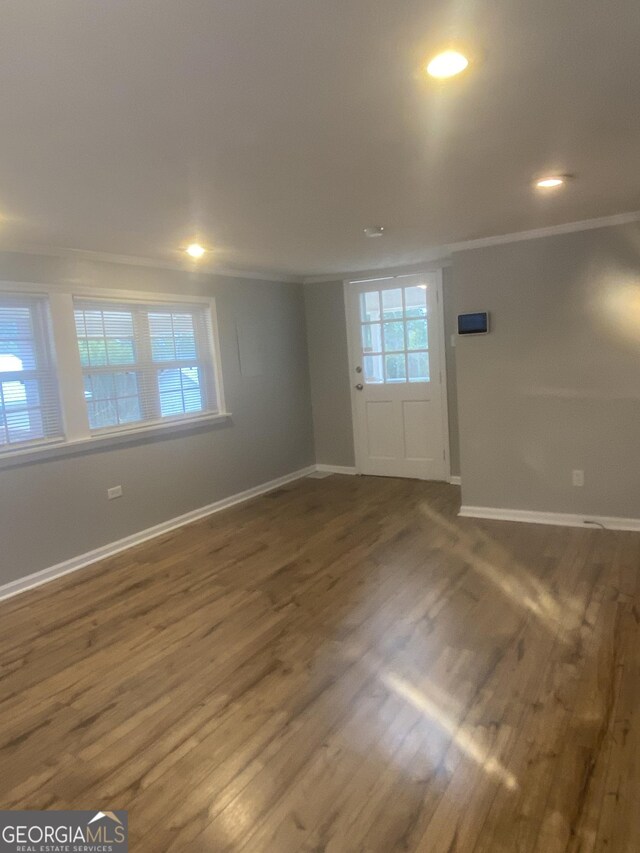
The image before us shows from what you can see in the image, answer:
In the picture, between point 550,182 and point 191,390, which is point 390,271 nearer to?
point 191,390

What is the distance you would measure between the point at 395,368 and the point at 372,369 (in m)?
0.26

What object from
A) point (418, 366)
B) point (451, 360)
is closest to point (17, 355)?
point (418, 366)

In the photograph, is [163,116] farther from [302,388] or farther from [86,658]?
[302,388]

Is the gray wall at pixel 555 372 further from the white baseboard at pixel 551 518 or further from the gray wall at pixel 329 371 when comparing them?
the gray wall at pixel 329 371

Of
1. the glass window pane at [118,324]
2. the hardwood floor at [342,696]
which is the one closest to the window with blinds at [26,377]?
the glass window pane at [118,324]

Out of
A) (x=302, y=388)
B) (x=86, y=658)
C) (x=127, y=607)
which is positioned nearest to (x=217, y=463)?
(x=302, y=388)

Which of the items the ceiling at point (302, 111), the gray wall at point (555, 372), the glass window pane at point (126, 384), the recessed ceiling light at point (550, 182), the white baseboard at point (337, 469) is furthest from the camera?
the white baseboard at point (337, 469)

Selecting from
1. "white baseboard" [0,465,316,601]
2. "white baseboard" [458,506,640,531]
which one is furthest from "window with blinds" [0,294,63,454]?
"white baseboard" [458,506,640,531]

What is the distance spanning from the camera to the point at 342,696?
2.26 metres

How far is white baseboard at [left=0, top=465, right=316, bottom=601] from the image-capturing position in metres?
3.50

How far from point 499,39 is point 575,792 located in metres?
2.16

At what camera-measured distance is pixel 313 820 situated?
168cm

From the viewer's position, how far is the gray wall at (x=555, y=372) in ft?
12.3

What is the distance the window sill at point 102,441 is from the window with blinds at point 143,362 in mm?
87
